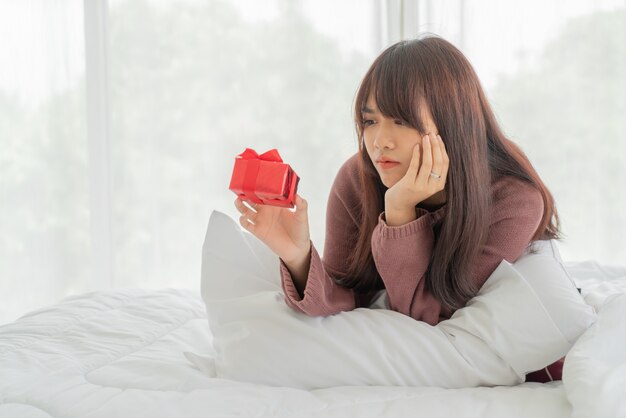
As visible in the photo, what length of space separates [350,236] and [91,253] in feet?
7.14

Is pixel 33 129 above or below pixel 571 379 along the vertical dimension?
above

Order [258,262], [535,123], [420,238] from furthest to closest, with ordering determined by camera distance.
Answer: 1. [535,123]
2. [258,262]
3. [420,238]

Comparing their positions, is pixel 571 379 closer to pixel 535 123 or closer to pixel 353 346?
pixel 353 346

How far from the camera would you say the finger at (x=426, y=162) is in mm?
1271

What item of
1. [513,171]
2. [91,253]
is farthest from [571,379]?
[91,253]

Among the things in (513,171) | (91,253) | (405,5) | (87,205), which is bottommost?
(91,253)

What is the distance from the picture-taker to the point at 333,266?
1537mm

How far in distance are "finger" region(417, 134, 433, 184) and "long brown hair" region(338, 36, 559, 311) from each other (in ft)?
0.15

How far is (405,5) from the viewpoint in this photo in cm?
320

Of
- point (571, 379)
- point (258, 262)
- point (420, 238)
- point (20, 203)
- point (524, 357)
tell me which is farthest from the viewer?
point (20, 203)

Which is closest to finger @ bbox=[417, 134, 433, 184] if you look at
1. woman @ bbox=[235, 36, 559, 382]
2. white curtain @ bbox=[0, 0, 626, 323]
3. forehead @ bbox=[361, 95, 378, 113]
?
woman @ bbox=[235, 36, 559, 382]

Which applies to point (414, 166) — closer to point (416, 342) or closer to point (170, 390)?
point (416, 342)

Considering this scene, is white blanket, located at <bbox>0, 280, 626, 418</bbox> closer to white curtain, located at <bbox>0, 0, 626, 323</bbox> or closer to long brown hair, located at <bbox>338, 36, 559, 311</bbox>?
long brown hair, located at <bbox>338, 36, 559, 311</bbox>

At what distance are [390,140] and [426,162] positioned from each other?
0.09m
